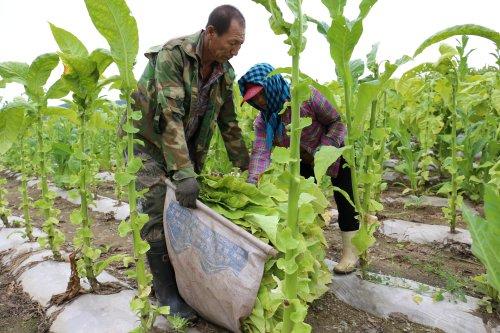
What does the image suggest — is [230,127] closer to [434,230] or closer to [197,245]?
[197,245]

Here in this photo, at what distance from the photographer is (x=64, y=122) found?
8211 millimetres

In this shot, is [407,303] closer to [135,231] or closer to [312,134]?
[312,134]

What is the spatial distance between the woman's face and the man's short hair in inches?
20.1

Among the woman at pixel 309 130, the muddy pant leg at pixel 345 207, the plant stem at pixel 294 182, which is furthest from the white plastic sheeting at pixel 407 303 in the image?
the plant stem at pixel 294 182

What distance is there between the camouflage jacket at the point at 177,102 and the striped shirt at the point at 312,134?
12.7 inches

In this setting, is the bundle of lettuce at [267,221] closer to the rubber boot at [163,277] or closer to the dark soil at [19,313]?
the rubber boot at [163,277]

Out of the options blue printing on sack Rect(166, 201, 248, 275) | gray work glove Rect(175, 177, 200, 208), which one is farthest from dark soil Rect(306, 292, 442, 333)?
gray work glove Rect(175, 177, 200, 208)

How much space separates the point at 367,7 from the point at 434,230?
2.23 meters

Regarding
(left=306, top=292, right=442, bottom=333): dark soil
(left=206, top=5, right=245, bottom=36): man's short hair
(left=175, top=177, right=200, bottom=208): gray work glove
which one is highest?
(left=206, top=5, right=245, bottom=36): man's short hair

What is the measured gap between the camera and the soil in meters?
2.24

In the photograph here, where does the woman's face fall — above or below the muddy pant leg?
above

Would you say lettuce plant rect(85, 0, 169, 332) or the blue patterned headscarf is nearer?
lettuce plant rect(85, 0, 169, 332)

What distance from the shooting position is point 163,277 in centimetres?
237

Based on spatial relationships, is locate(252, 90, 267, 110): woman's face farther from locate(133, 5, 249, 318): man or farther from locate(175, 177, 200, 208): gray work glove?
locate(175, 177, 200, 208): gray work glove
